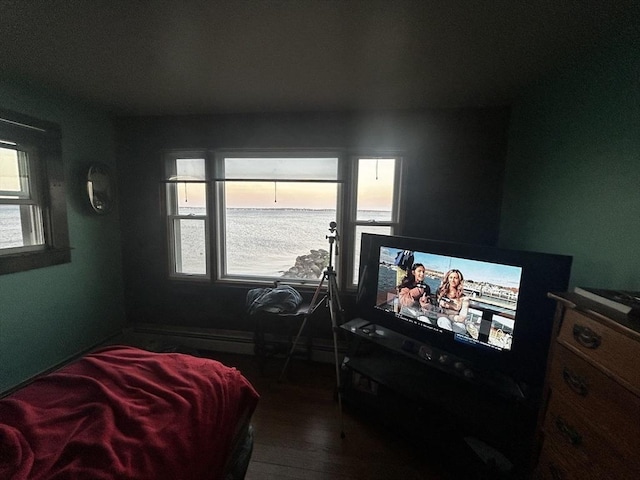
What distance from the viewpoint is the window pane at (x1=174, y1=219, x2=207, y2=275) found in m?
2.68

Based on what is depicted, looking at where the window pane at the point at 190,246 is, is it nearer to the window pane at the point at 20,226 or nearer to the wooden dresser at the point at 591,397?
the window pane at the point at 20,226

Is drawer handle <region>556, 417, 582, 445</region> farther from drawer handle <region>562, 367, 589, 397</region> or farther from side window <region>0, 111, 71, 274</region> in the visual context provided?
side window <region>0, 111, 71, 274</region>

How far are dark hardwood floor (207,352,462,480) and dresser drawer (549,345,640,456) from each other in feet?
3.21

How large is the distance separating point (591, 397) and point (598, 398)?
27mm

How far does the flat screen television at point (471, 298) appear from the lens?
134 centimetres

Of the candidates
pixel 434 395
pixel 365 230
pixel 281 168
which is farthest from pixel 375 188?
pixel 434 395

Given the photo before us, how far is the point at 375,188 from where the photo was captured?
2400 mm

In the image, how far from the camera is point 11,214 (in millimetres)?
1888

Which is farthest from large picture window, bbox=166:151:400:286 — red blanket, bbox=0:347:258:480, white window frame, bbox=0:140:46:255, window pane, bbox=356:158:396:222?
red blanket, bbox=0:347:258:480

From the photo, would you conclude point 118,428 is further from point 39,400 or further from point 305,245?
point 305,245

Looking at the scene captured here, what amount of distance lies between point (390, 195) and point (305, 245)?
97 centimetres

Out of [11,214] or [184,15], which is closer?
[184,15]

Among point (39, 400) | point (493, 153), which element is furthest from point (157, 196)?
point (493, 153)

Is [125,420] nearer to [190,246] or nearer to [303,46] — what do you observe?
[303,46]
